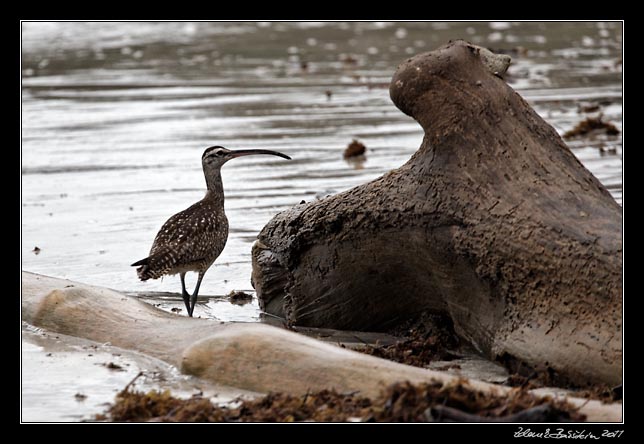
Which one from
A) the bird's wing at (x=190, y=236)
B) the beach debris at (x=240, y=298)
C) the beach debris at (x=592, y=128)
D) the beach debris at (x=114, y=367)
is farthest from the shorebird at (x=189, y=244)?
the beach debris at (x=592, y=128)

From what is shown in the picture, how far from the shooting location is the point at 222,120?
46.9ft

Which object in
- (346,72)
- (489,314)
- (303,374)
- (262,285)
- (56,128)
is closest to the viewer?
(303,374)

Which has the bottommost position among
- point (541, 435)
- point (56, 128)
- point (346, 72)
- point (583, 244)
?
point (541, 435)

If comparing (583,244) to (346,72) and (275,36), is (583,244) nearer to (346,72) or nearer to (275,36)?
(346,72)

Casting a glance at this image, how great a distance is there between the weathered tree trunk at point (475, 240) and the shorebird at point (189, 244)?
0.56 metres

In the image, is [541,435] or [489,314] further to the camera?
[489,314]

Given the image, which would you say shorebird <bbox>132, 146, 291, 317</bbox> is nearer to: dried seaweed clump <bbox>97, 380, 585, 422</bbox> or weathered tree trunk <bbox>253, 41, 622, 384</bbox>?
weathered tree trunk <bbox>253, 41, 622, 384</bbox>

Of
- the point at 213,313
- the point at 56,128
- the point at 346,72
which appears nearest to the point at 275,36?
the point at 346,72

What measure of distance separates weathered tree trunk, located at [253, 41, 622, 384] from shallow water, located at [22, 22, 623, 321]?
781 mm

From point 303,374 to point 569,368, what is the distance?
1.28m

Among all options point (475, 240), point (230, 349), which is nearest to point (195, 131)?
point (475, 240)

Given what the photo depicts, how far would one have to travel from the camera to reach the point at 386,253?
6406mm

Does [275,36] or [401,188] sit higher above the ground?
[275,36]

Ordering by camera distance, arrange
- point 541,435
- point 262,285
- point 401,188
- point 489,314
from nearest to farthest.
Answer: point 541,435, point 489,314, point 401,188, point 262,285
